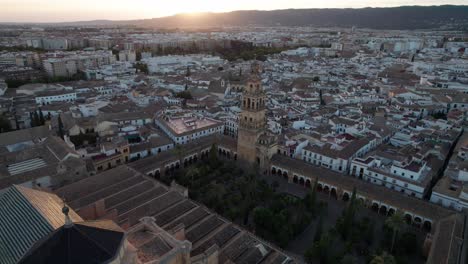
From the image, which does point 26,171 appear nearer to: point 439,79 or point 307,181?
point 307,181

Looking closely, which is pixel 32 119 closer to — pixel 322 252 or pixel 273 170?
pixel 273 170

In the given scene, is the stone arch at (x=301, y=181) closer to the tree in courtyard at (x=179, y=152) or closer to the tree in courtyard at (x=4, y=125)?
the tree in courtyard at (x=179, y=152)

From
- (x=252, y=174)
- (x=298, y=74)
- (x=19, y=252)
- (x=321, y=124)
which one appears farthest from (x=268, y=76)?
(x=19, y=252)

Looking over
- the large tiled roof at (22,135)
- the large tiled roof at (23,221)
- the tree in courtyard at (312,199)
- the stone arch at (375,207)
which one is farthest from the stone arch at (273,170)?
the large tiled roof at (22,135)

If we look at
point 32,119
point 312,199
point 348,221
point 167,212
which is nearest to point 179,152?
point 167,212

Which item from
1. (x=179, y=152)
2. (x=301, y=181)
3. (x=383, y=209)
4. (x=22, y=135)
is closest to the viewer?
(x=383, y=209)

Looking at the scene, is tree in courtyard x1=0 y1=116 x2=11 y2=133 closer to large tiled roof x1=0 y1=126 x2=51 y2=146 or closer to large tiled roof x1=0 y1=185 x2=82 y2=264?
large tiled roof x1=0 y1=126 x2=51 y2=146

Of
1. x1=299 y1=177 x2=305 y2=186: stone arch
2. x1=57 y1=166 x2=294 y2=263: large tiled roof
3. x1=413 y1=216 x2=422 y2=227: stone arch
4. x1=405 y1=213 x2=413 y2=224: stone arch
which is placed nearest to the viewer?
x1=57 y1=166 x2=294 y2=263: large tiled roof

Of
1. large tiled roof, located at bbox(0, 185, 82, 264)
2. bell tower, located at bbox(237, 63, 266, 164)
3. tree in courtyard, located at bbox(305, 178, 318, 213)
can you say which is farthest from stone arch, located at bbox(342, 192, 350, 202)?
large tiled roof, located at bbox(0, 185, 82, 264)
